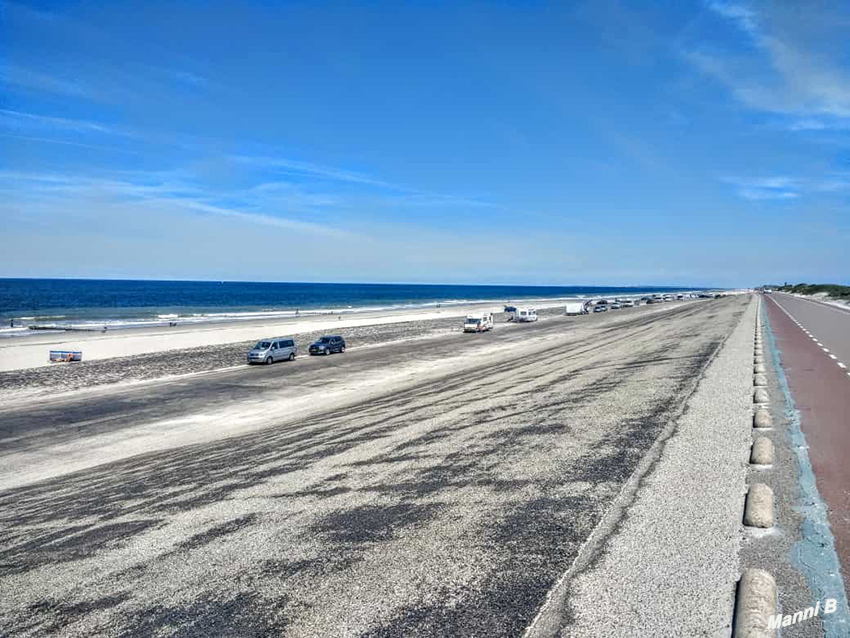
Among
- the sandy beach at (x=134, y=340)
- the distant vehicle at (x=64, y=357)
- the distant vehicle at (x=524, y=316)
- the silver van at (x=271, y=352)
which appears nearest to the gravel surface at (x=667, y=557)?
the silver van at (x=271, y=352)

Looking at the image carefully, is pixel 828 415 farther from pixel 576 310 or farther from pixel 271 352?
pixel 576 310

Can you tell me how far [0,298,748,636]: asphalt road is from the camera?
20.9ft

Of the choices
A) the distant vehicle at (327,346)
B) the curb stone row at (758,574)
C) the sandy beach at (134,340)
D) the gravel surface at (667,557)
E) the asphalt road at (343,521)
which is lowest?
the sandy beach at (134,340)

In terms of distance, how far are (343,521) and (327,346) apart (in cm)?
3567

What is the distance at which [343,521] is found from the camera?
342 inches

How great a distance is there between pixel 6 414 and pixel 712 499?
2780 cm

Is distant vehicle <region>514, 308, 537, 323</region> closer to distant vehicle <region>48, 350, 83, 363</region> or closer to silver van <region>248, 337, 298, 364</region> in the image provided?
silver van <region>248, 337, 298, 364</region>

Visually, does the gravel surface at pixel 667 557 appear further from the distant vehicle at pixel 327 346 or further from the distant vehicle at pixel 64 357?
the distant vehicle at pixel 64 357

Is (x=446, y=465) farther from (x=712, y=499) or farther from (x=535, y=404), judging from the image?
(x=535, y=404)

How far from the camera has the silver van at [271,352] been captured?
126 feet

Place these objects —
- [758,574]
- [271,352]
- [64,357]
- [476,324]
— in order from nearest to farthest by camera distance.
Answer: [758,574]
[271,352]
[64,357]
[476,324]

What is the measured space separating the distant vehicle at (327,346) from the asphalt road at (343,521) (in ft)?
80.6

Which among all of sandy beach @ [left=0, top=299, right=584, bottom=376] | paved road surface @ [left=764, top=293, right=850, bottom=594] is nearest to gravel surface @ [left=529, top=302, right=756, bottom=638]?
paved road surface @ [left=764, top=293, right=850, bottom=594]

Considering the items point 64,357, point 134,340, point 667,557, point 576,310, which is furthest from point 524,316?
point 667,557
